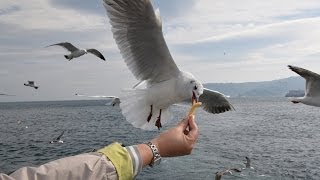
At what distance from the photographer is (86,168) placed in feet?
4.69

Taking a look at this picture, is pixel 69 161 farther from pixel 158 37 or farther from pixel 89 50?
pixel 89 50

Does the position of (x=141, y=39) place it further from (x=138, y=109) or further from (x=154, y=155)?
(x=154, y=155)

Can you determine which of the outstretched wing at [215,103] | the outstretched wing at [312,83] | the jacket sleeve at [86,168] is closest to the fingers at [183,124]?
the jacket sleeve at [86,168]

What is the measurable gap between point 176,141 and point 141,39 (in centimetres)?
451

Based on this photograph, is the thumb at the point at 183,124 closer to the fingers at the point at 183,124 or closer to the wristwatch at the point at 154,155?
the fingers at the point at 183,124

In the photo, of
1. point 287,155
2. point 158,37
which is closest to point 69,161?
point 158,37

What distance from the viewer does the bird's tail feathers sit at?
631cm

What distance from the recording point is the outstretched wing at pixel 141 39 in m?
5.76

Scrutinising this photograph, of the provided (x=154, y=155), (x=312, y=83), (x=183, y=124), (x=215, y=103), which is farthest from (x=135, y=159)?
(x=312, y=83)

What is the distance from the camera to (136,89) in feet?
21.2

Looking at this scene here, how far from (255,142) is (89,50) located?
941 inches

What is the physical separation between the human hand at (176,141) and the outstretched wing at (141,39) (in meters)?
4.00

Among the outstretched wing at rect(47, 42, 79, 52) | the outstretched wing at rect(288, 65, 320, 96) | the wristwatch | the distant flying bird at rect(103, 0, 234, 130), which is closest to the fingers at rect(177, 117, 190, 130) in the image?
the wristwatch

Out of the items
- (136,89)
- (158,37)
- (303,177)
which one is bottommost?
(303,177)
